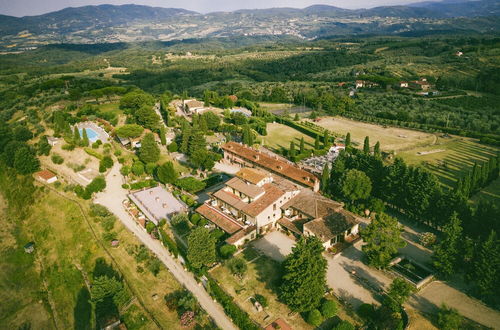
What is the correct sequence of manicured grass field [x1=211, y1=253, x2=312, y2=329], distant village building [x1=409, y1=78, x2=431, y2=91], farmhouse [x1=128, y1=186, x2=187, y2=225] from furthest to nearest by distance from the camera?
distant village building [x1=409, y1=78, x2=431, y2=91] → farmhouse [x1=128, y1=186, x2=187, y2=225] → manicured grass field [x1=211, y1=253, x2=312, y2=329]

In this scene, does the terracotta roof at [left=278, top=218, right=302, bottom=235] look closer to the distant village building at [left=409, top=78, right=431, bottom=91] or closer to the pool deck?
the pool deck

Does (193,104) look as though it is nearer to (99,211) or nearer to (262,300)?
(99,211)

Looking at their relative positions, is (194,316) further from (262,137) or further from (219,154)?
(262,137)

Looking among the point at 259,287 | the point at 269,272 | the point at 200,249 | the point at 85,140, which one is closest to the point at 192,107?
the point at 85,140

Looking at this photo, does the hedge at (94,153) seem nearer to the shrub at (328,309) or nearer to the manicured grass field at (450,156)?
the shrub at (328,309)

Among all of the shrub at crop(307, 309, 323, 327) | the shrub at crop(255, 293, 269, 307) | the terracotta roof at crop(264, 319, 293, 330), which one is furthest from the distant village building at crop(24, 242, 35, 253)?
the shrub at crop(307, 309, 323, 327)

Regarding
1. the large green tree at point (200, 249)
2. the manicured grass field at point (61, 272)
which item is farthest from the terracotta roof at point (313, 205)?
the manicured grass field at point (61, 272)
